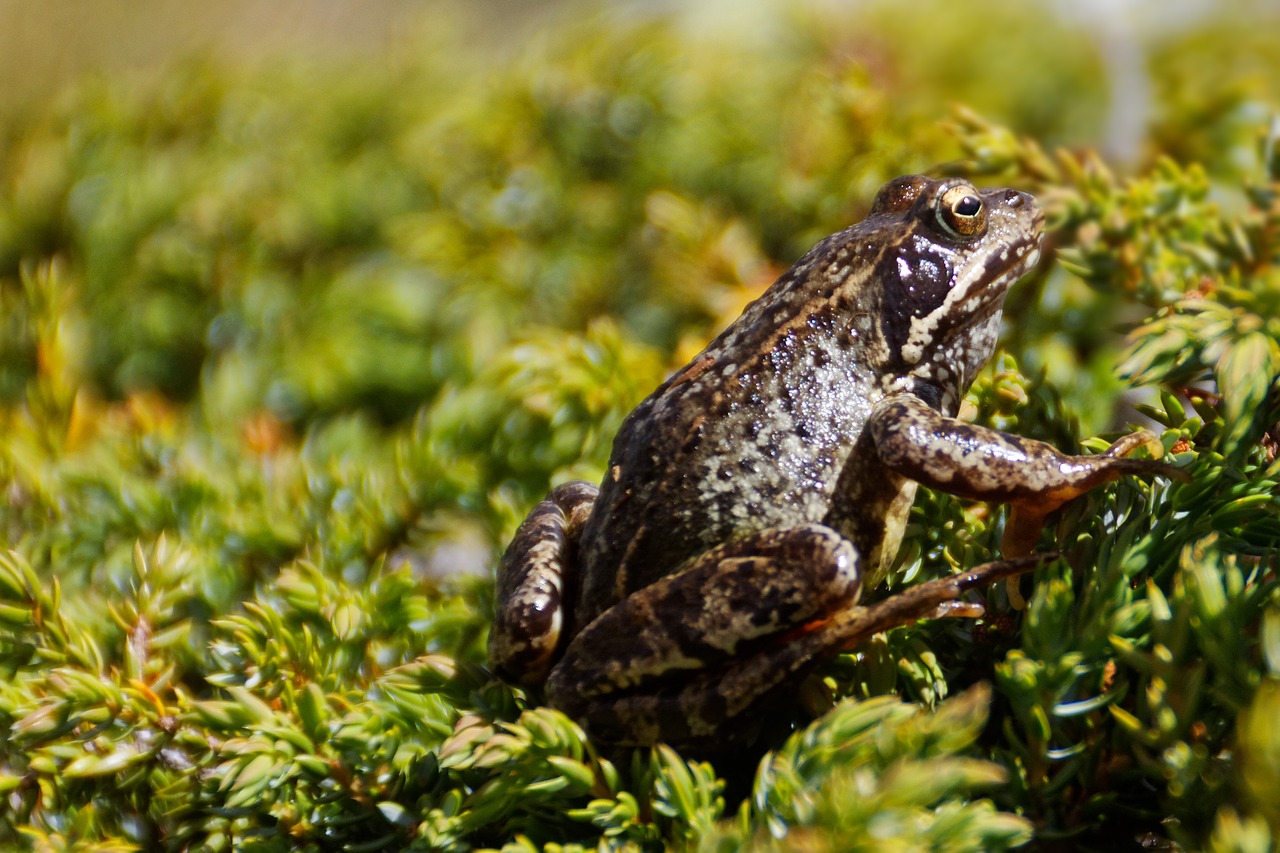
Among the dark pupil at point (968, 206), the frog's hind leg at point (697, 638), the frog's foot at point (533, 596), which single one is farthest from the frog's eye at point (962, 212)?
the frog's foot at point (533, 596)

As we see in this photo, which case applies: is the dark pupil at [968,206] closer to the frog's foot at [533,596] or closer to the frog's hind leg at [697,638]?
the frog's hind leg at [697,638]

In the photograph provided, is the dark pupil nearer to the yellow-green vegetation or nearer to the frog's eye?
the frog's eye

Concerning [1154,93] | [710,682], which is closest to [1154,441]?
[710,682]

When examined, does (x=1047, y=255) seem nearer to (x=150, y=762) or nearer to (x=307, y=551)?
(x=307, y=551)

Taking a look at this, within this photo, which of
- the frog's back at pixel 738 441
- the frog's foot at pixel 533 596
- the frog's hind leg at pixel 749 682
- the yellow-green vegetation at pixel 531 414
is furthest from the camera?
the frog's back at pixel 738 441

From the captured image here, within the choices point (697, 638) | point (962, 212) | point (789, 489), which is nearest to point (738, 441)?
point (789, 489)

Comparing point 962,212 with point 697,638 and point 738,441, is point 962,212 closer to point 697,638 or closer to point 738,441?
point 738,441
